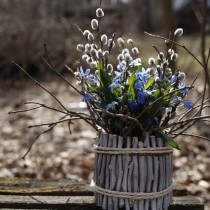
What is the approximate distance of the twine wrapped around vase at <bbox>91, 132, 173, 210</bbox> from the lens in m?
1.79

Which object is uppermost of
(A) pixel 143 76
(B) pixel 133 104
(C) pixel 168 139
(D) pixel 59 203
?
(A) pixel 143 76

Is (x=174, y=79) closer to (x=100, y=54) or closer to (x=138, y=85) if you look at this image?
(x=138, y=85)

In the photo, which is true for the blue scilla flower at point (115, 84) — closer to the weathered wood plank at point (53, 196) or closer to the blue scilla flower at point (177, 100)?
the blue scilla flower at point (177, 100)

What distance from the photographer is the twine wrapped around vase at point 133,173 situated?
5.89 feet

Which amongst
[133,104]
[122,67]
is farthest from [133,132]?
[122,67]

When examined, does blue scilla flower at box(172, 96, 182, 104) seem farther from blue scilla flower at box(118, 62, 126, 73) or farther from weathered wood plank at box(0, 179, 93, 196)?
weathered wood plank at box(0, 179, 93, 196)

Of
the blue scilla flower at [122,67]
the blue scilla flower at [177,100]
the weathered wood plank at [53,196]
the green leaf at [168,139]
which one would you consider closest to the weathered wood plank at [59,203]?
the weathered wood plank at [53,196]

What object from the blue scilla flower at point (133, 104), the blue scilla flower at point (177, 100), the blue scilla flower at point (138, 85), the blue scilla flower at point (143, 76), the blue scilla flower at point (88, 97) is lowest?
the blue scilla flower at point (133, 104)

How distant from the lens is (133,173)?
179cm

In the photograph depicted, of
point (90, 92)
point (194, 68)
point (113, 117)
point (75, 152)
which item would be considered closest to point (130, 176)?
point (113, 117)

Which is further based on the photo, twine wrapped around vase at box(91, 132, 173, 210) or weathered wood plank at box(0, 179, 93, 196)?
weathered wood plank at box(0, 179, 93, 196)

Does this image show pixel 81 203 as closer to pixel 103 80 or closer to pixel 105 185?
pixel 105 185

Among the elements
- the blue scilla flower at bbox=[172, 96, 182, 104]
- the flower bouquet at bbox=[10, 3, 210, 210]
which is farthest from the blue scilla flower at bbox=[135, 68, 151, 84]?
the blue scilla flower at bbox=[172, 96, 182, 104]

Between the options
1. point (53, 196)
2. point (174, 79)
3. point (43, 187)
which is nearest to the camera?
point (174, 79)
